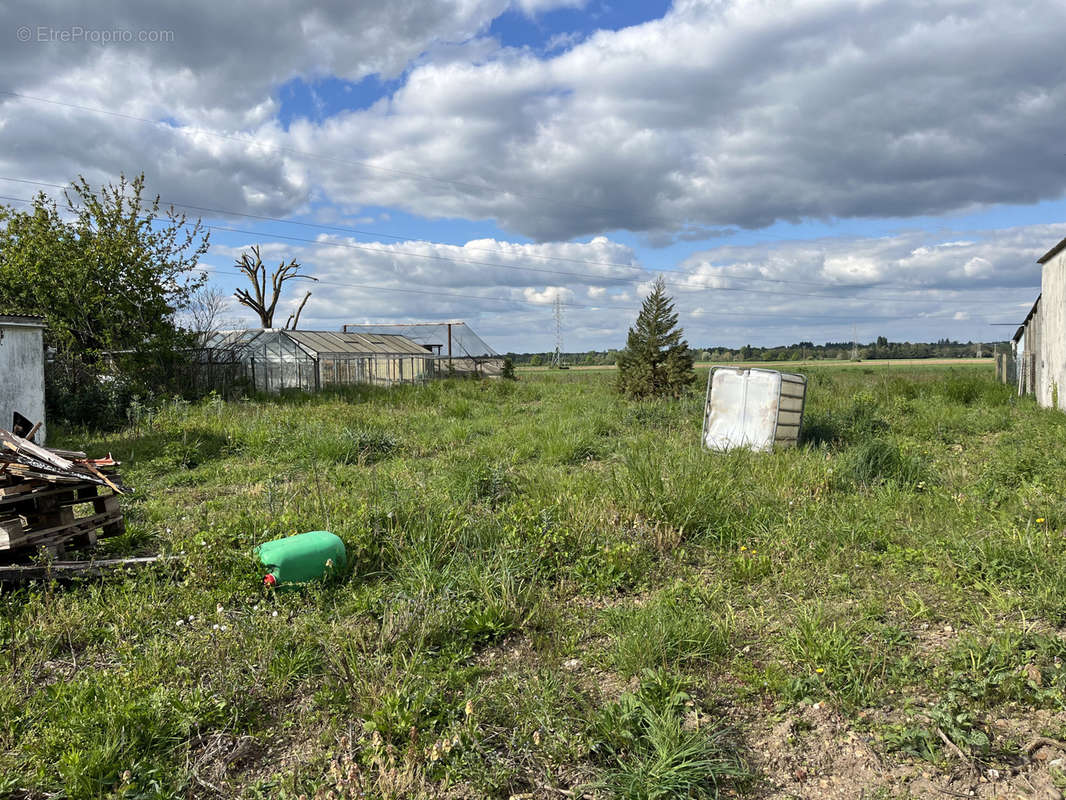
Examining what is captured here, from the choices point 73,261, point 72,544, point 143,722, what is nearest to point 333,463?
point 72,544

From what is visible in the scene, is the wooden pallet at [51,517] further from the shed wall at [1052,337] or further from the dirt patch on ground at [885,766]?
the shed wall at [1052,337]

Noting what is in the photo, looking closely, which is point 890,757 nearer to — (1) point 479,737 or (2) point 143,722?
(1) point 479,737

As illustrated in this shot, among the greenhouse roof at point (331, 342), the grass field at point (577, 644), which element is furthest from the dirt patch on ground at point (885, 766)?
the greenhouse roof at point (331, 342)

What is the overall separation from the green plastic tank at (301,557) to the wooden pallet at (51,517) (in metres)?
1.59

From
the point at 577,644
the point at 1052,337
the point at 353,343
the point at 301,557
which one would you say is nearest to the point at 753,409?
the point at 577,644

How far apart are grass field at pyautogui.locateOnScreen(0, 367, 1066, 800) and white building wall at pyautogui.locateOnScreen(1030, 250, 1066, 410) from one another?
8.10 meters

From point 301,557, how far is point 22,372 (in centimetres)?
1015

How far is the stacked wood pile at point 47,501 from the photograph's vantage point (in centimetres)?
496

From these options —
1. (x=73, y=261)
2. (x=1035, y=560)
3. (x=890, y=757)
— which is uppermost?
(x=73, y=261)

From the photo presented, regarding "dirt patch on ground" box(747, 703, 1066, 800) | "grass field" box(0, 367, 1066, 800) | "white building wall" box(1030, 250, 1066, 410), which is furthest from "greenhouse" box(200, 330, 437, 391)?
"dirt patch on ground" box(747, 703, 1066, 800)

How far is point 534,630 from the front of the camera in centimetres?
425

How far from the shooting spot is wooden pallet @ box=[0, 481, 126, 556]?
4.90m

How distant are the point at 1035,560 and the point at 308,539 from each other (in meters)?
5.21

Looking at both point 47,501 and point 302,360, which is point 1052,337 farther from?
point 302,360
